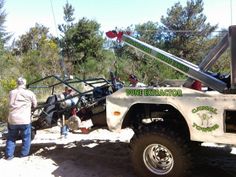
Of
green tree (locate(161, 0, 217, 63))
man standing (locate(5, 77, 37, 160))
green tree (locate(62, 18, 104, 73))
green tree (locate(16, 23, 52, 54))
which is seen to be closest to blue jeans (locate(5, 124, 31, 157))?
man standing (locate(5, 77, 37, 160))

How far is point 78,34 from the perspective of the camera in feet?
123

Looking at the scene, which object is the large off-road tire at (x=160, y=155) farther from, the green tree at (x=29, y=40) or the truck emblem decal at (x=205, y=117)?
the green tree at (x=29, y=40)

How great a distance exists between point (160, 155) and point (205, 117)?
3.12ft

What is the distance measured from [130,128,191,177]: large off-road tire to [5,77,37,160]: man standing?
94.4 inches

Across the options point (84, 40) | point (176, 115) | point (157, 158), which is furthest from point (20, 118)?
point (84, 40)

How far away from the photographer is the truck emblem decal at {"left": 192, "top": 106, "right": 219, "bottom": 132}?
16.2 feet

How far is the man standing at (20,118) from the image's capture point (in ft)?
23.3

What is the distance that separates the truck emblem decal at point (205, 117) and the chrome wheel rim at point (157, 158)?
0.69m

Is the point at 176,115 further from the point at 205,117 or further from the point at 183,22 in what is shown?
the point at 183,22

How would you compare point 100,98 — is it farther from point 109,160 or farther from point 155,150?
point 155,150

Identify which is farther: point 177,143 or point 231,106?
point 177,143

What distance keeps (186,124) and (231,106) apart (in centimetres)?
90

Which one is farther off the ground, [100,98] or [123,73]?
[123,73]

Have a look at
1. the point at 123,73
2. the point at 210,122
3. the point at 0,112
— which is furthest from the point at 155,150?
the point at 123,73
